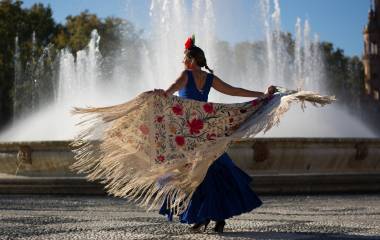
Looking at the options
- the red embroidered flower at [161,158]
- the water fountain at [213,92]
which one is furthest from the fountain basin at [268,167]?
the red embroidered flower at [161,158]

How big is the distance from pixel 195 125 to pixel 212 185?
1.64 feet

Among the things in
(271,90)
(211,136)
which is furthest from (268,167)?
(211,136)

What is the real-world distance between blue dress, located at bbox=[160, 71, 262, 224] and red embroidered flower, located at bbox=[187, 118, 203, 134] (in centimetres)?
30

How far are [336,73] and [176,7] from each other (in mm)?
55667

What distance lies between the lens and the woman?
6.29 metres

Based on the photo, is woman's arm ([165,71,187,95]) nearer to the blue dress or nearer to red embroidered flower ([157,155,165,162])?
the blue dress

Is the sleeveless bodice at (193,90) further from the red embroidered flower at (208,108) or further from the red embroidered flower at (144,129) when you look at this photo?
the red embroidered flower at (144,129)

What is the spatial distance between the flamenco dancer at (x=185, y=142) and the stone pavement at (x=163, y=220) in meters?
0.28

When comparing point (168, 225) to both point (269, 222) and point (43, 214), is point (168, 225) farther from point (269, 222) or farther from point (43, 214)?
point (43, 214)

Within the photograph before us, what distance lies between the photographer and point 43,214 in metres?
8.59

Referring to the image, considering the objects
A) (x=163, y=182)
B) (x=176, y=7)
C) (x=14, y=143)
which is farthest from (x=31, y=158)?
(x=176, y=7)

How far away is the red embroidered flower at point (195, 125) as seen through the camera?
6.42 meters

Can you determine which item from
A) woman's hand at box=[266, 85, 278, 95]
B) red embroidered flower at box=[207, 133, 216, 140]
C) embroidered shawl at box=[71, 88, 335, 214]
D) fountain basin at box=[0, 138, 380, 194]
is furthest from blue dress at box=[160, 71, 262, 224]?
fountain basin at box=[0, 138, 380, 194]

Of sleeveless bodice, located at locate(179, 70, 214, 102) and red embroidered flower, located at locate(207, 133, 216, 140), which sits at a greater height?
sleeveless bodice, located at locate(179, 70, 214, 102)
